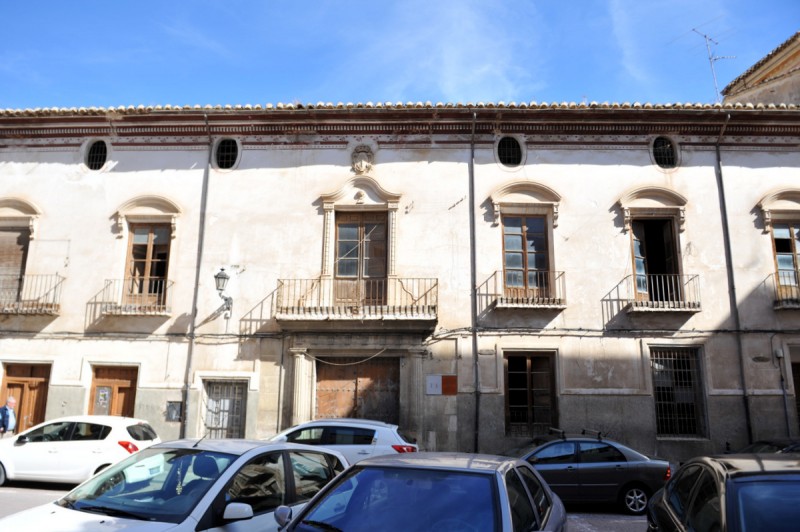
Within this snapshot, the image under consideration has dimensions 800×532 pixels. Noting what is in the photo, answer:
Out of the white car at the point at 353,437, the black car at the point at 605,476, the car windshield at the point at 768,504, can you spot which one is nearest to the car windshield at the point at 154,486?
the car windshield at the point at 768,504

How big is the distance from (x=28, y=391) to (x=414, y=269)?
1001 cm

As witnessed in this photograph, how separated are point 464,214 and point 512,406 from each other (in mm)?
4806

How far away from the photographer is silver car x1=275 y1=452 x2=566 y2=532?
3.74m

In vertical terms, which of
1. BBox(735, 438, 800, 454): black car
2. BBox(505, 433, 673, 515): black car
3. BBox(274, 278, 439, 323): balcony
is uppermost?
BBox(274, 278, 439, 323): balcony

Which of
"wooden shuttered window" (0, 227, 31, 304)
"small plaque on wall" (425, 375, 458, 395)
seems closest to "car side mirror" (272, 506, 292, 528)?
"small plaque on wall" (425, 375, 458, 395)

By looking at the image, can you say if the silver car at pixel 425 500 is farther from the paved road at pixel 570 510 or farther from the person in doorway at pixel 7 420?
the person in doorway at pixel 7 420

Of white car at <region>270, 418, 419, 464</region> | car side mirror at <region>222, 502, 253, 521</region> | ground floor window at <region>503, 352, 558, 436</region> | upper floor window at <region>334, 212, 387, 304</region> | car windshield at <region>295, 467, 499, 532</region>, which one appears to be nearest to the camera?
car windshield at <region>295, 467, 499, 532</region>

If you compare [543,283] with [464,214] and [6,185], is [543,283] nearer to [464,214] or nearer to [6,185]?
[464,214]

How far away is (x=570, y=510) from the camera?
10.3m

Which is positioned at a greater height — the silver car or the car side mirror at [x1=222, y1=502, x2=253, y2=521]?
the silver car

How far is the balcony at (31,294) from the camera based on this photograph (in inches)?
571

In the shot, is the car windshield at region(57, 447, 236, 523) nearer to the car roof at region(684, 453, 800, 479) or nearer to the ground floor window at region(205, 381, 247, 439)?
the car roof at region(684, 453, 800, 479)

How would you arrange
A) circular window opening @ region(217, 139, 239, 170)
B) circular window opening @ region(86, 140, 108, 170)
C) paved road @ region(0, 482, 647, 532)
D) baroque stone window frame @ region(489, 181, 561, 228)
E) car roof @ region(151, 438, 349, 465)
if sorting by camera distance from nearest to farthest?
car roof @ region(151, 438, 349, 465) < paved road @ region(0, 482, 647, 532) < baroque stone window frame @ region(489, 181, 561, 228) < circular window opening @ region(217, 139, 239, 170) < circular window opening @ region(86, 140, 108, 170)

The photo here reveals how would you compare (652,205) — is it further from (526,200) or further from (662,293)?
(526,200)
